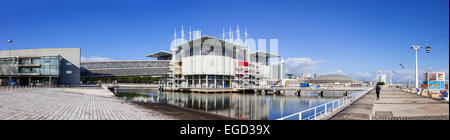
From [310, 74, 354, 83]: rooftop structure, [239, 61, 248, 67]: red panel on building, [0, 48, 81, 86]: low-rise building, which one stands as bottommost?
[310, 74, 354, 83]: rooftop structure

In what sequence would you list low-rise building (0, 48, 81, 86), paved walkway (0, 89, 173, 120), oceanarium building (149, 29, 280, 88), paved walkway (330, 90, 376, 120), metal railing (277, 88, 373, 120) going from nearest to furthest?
1. metal railing (277, 88, 373, 120)
2. paved walkway (330, 90, 376, 120)
3. paved walkway (0, 89, 173, 120)
4. low-rise building (0, 48, 81, 86)
5. oceanarium building (149, 29, 280, 88)

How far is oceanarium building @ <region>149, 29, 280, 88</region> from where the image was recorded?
248ft

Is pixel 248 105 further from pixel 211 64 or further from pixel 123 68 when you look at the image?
pixel 123 68

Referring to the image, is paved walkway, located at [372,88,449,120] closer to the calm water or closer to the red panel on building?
the calm water

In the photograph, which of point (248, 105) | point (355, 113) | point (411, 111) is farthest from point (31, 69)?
point (411, 111)

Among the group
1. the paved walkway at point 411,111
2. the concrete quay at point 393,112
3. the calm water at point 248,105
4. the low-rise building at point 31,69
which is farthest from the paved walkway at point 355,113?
the low-rise building at point 31,69

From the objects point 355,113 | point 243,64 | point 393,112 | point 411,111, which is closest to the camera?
point 355,113

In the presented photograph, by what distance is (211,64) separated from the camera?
75000 millimetres

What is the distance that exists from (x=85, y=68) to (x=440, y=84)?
91.4m

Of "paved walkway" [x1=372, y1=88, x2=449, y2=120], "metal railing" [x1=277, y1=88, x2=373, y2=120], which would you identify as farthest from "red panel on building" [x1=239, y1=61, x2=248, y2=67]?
"paved walkway" [x1=372, y1=88, x2=449, y2=120]

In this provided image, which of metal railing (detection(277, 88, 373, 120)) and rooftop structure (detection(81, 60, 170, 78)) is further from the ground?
rooftop structure (detection(81, 60, 170, 78))

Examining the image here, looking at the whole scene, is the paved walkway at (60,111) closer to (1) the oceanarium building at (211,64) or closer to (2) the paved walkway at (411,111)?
(2) the paved walkway at (411,111)

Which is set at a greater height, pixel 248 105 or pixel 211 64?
pixel 211 64
